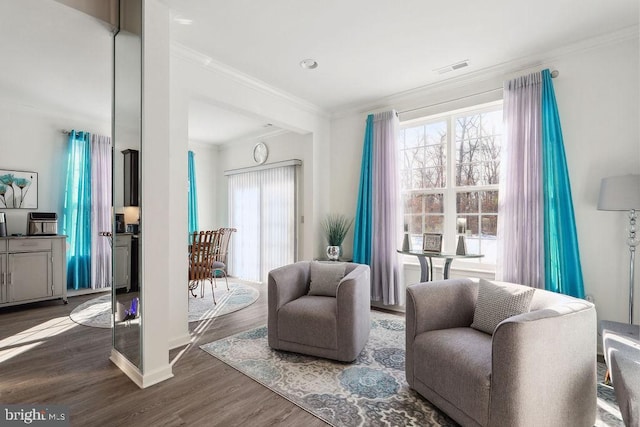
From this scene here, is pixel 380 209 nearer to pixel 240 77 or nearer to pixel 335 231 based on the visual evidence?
pixel 335 231

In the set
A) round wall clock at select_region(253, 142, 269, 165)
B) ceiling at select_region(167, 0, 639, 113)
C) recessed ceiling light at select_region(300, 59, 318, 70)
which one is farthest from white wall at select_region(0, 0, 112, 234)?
round wall clock at select_region(253, 142, 269, 165)

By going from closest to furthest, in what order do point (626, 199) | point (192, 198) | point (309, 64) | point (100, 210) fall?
point (626, 199) < point (309, 64) < point (100, 210) < point (192, 198)

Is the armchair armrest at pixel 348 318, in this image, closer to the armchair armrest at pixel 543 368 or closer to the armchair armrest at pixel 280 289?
the armchair armrest at pixel 280 289

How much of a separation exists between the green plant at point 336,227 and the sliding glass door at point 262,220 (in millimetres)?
732

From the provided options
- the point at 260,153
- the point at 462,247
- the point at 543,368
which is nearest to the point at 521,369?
the point at 543,368

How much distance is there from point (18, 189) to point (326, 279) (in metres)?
4.68

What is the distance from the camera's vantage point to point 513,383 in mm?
1432

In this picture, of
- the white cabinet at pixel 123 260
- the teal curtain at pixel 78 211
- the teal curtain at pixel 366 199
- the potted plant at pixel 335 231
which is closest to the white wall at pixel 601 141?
the teal curtain at pixel 366 199

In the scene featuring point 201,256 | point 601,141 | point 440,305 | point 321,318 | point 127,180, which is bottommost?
point 321,318

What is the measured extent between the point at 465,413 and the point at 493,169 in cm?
258

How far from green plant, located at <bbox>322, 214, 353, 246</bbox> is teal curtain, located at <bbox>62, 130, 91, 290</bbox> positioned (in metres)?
3.80

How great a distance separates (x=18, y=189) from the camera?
4.32m

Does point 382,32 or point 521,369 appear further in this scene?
point 382,32

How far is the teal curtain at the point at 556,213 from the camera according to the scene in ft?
8.71
